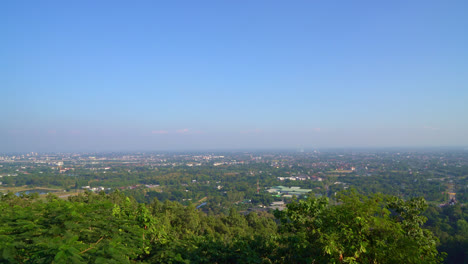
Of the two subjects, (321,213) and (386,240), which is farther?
(321,213)

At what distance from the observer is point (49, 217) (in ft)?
17.6

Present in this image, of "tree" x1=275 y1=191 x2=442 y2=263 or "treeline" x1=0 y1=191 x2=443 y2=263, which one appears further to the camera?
"tree" x1=275 y1=191 x2=442 y2=263

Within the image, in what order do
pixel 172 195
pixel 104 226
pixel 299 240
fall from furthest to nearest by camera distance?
pixel 172 195 < pixel 299 240 < pixel 104 226

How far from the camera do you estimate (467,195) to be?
34781mm

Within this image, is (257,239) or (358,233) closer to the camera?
(358,233)

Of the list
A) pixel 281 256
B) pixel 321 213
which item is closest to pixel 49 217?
pixel 281 256

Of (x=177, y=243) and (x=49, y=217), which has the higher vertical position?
(x=49, y=217)

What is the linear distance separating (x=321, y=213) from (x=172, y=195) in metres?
42.8

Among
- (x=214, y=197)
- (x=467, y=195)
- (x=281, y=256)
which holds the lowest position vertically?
(x=214, y=197)

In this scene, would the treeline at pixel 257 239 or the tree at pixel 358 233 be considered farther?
the tree at pixel 358 233

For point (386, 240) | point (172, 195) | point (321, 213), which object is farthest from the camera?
point (172, 195)

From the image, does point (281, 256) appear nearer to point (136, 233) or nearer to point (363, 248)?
point (363, 248)

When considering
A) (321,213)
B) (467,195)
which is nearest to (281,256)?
(321,213)

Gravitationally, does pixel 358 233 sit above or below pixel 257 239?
above
